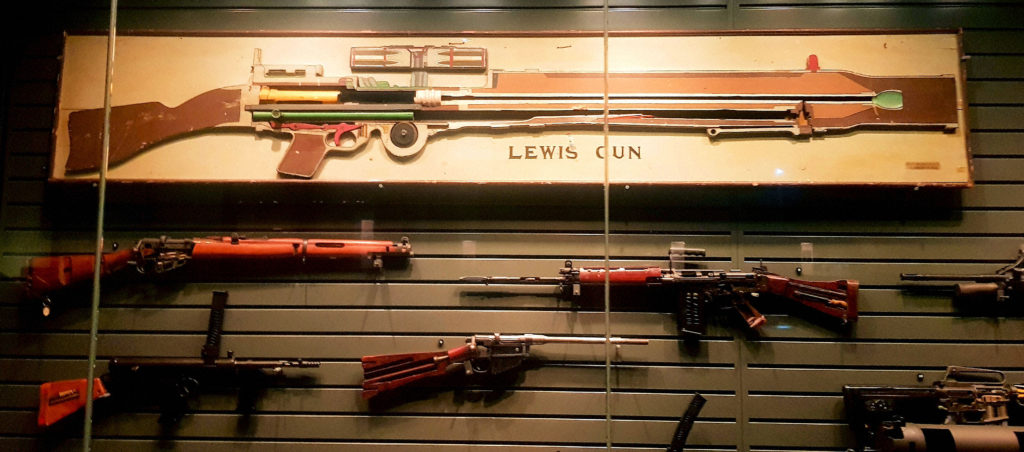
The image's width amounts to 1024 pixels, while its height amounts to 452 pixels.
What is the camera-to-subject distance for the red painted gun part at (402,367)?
3463mm

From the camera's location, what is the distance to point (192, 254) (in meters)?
3.56

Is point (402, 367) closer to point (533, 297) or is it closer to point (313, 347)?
point (313, 347)

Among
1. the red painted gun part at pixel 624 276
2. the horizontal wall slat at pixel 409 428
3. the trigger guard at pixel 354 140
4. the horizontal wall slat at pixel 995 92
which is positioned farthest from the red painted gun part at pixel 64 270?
the horizontal wall slat at pixel 995 92

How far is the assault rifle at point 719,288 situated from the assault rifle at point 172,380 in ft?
4.93

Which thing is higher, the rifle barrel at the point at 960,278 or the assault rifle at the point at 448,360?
the rifle barrel at the point at 960,278

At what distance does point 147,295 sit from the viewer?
3.67m

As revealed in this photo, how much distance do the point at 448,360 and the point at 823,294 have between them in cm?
222

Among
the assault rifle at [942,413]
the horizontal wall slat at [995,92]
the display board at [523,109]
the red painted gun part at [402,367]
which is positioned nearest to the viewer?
the assault rifle at [942,413]

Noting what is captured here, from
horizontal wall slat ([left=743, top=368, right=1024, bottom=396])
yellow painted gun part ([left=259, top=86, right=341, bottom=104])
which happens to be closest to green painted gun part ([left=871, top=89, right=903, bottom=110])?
horizontal wall slat ([left=743, top=368, right=1024, bottom=396])

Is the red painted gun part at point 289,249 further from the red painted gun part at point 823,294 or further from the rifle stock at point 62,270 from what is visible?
the red painted gun part at point 823,294

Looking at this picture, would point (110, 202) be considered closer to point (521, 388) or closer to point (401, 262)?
point (401, 262)

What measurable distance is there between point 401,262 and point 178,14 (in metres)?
2.16

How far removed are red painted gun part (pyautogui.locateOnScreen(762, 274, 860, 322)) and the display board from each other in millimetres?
603

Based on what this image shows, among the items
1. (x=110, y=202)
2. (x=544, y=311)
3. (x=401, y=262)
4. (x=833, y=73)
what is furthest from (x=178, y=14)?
(x=833, y=73)
